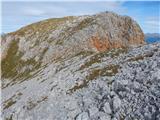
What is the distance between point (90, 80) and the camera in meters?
34.7

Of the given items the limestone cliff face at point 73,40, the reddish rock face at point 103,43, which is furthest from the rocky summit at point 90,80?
the limestone cliff face at point 73,40

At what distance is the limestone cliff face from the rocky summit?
0.19 meters

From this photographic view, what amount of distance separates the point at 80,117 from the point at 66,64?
18694 mm

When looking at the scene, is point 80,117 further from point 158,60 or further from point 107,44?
point 107,44

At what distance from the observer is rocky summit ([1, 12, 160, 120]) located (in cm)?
2742

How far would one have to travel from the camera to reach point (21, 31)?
77.6 meters

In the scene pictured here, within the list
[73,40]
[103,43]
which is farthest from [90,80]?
[73,40]

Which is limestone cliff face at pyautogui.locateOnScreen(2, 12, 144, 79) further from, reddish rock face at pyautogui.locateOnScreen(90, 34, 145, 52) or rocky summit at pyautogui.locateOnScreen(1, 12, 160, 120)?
rocky summit at pyautogui.locateOnScreen(1, 12, 160, 120)

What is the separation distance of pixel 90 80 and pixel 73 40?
1063 inches

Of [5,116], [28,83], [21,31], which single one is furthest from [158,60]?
[21,31]

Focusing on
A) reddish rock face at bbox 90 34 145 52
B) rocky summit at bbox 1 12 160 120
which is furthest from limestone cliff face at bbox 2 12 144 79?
rocky summit at bbox 1 12 160 120

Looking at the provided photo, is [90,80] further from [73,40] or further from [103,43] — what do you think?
[73,40]

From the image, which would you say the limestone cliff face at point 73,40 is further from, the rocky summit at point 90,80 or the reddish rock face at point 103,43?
the rocky summit at point 90,80

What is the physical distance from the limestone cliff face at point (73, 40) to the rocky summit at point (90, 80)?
0.62 ft
